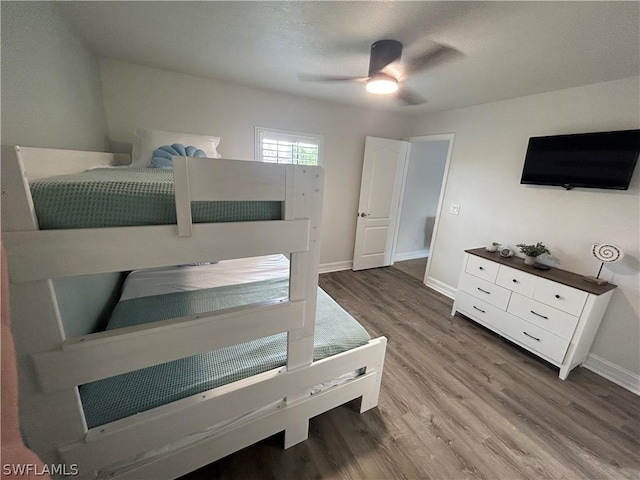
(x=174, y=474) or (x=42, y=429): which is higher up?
(x=42, y=429)

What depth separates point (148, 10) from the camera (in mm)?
1417

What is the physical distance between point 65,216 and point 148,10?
5.09 feet

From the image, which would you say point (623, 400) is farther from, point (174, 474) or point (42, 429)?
point (42, 429)

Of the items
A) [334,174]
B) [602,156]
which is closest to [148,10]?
[334,174]

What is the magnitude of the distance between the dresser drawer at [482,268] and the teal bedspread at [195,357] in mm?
1735

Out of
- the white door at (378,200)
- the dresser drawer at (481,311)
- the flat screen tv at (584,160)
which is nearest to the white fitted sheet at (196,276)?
the white door at (378,200)

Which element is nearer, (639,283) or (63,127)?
(63,127)

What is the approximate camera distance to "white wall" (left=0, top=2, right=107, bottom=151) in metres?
1.05

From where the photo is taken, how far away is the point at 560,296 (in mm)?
1910

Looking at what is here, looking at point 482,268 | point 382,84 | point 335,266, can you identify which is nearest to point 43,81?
point 382,84

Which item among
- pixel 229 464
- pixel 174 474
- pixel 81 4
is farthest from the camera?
pixel 81 4

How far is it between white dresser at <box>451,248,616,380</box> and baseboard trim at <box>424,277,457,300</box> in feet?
2.04

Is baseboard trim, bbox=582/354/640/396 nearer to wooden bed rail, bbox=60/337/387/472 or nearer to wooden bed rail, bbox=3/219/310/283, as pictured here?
wooden bed rail, bbox=60/337/387/472

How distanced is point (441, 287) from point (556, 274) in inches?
53.6
